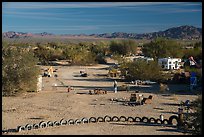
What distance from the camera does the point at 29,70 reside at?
27.8m

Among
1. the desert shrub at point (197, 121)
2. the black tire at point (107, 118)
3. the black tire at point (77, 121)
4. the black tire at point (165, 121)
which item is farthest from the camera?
the black tire at point (107, 118)

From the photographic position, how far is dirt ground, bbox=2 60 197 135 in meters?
16.3

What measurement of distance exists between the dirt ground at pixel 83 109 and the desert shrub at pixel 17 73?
2.64ft

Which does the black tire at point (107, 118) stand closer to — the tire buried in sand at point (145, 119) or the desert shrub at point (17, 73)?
the tire buried in sand at point (145, 119)

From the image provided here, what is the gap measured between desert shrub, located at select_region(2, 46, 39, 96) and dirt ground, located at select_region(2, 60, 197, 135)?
0.80 metres

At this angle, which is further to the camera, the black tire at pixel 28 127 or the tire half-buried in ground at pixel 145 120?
the tire half-buried in ground at pixel 145 120

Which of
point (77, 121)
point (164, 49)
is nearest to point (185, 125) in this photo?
point (77, 121)

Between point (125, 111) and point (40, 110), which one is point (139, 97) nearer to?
point (125, 111)

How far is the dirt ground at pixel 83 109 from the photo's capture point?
1634 centimetres

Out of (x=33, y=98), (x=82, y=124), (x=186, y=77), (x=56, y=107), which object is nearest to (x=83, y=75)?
(x=186, y=77)

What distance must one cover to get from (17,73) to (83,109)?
296 inches

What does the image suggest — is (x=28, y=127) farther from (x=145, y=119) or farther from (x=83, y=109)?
(x=83, y=109)

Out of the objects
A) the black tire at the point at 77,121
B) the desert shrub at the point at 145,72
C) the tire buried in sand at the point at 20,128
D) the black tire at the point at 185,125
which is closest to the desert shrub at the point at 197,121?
the black tire at the point at 185,125

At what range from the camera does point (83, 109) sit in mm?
21531
